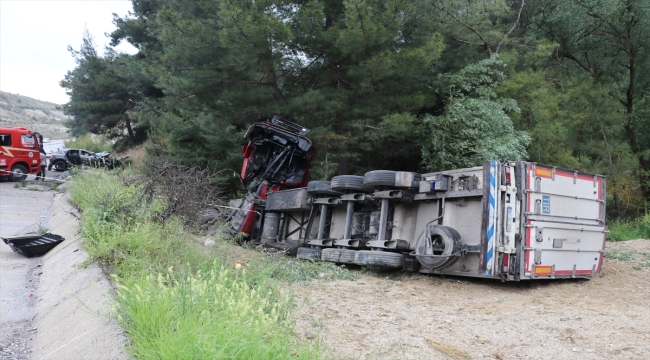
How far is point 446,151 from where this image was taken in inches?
559

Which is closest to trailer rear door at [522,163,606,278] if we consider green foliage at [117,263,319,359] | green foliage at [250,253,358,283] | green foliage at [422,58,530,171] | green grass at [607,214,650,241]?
green foliage at [250,253,358,283]

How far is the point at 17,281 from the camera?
23.1ft

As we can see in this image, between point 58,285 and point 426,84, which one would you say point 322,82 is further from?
point 58,285

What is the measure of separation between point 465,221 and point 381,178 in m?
1.35

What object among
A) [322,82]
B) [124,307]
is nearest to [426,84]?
[322,82]

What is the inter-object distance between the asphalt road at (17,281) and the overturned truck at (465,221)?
154 inches

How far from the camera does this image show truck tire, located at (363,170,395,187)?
776cm

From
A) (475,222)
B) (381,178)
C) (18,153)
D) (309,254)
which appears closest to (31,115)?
(18,153)

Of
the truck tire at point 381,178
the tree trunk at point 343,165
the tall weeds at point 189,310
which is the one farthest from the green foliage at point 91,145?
the tall weeds at point 189,310

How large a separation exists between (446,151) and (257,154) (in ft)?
17.5

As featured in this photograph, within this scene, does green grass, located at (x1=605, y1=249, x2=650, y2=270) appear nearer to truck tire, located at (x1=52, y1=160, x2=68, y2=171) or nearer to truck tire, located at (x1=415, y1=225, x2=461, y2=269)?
truck tire, located at (x1=415, y1=225, x2=461, y2=269)

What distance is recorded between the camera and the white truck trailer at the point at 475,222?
22.0 ft

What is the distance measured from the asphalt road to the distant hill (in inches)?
2407

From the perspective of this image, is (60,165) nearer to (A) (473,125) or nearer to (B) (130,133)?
(B) (130,133)
